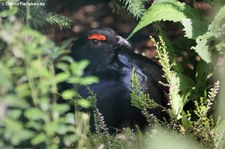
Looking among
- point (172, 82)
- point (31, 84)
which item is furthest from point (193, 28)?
point (31, 84)

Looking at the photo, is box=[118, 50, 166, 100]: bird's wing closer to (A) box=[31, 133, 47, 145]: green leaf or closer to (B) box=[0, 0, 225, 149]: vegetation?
(B) box=[0, 0, 225, 149]: vegetation

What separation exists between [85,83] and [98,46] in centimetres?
165

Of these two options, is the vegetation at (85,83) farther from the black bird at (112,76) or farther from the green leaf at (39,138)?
the black bird at (112,76)

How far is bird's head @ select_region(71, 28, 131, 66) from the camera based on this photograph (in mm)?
3461

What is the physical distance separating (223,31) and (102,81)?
0.92m

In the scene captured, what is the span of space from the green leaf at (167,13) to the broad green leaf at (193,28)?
5cm

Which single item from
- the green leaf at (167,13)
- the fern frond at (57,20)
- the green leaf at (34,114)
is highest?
the green leaf at (167,13)

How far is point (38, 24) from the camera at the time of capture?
3.49 meters

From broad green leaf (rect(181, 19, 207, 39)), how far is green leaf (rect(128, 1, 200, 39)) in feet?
0.17

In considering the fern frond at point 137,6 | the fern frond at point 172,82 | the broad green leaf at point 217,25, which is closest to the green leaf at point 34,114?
the fern frond at point 172,82

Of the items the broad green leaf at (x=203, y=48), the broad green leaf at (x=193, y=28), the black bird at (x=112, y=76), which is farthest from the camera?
the black bird at (x=112, y=76)

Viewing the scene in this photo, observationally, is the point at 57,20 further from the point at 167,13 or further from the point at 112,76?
the point at 167,13

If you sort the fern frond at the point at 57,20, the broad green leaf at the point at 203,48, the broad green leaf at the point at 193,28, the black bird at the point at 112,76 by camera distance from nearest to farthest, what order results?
the broad green leaf at the point at 203,48, the broad green leaf at the point at 193,28, the black bird at the point at 112,76, the fern frond at the point at 57,20

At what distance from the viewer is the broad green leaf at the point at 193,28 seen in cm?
312
